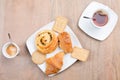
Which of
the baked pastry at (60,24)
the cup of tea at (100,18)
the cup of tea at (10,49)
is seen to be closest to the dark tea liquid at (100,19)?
the cup of tea at (100,18)

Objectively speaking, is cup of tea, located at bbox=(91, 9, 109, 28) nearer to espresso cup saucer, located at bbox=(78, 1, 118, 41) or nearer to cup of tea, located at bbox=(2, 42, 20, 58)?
espresso cup saucer, located at bbox=(78, 1, 118, 41)

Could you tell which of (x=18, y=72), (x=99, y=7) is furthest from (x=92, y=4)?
(x=18, y=72)

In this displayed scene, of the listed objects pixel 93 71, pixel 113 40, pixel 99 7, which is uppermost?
pixel 99 7

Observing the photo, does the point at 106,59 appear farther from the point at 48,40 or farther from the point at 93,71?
the point at 48,40

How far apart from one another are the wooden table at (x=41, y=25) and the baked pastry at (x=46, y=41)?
0.06 meters

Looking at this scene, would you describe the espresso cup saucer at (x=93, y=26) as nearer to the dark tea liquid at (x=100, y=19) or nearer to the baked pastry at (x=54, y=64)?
the dark tea liquid at (x=100, y=19)

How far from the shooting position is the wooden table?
975 mm

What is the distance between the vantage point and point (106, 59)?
986 millimetres

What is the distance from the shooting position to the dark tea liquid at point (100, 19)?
Answer: 99 centimetres

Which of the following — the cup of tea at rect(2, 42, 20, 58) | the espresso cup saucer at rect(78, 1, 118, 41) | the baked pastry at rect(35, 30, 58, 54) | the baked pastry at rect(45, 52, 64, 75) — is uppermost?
the espresso cup saucer at rect(78, 1, 118, 41)

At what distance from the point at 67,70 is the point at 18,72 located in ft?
0.59

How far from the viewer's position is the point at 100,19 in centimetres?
99

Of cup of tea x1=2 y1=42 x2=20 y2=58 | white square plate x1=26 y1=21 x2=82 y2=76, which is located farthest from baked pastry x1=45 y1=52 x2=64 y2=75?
cup of tea x1=2 y1=42 x2=20 y2=58

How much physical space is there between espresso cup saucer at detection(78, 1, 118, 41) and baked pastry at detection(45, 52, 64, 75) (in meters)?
0.15
